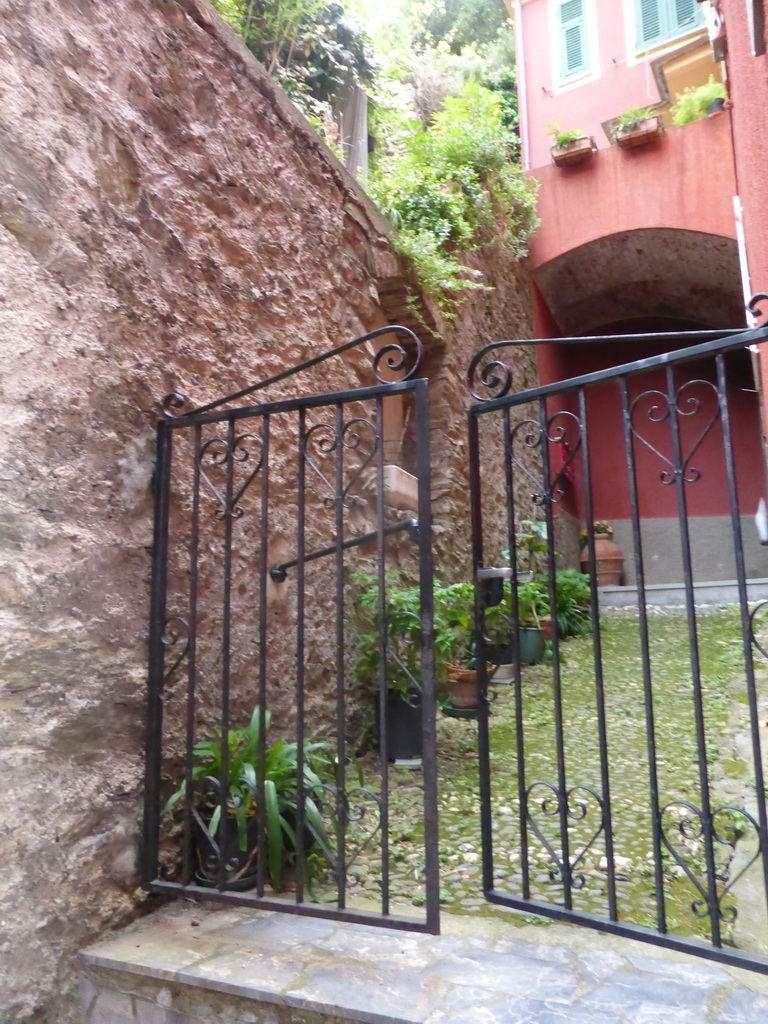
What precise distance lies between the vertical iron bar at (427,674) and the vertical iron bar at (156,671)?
2.70 feet

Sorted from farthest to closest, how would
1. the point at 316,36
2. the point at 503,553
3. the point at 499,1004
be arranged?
1. the point at 503,553
2. the point at 316,36
3. the point at 499,1004

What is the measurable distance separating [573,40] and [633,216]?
4136 millimetres

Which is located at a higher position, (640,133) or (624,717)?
(640,133)

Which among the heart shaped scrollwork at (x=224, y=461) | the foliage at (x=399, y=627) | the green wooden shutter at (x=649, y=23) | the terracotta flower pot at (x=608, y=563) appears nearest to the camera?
the heart shaped scrollwork at (x=224, y=461)

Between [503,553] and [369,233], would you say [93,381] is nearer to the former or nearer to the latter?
[369,233]

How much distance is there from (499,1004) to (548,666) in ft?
13.5

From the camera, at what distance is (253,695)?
9.28 feet

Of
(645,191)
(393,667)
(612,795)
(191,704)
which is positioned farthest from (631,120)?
(191,704)

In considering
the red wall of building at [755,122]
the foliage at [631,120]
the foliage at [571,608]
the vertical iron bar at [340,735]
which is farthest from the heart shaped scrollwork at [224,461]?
the foliage at [631,120]

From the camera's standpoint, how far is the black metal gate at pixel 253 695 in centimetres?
201

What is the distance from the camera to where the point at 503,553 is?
255 inches

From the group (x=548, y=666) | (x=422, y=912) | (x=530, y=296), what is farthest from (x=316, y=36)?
(x=422, y=912)

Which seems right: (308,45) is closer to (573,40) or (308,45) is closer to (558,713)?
(558,713)

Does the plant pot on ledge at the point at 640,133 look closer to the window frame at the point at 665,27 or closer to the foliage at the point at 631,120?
the foliage at the point at 631,120
